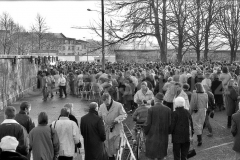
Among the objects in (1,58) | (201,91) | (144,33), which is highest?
(144,33)

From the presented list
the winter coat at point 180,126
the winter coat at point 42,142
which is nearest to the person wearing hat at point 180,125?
the winter coat at point 180,126

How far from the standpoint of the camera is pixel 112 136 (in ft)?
24.5

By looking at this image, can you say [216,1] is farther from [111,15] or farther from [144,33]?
[111,15]

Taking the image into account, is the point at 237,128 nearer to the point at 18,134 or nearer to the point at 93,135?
the point at 93,135

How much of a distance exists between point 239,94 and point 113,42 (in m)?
16.2

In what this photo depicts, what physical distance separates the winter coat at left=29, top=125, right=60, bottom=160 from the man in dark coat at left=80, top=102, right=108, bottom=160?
76cm

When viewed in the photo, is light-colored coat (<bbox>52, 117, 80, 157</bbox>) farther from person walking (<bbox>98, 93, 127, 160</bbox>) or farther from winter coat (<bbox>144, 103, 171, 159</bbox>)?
winter coat (<bbox>144, 103, 171, 159</bbox>)

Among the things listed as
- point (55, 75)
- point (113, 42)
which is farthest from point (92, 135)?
point (113, 42)

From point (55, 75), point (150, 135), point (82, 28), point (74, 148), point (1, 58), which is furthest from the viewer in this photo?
point (82, 28)

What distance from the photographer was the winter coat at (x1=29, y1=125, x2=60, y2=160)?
5.82 metres

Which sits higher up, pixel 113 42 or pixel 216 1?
pixel 216 1

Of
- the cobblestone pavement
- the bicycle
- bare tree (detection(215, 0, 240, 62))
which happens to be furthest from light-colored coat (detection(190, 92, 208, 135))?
bare tree (detection(215, 0, 240, 62))

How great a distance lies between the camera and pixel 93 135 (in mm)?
6469

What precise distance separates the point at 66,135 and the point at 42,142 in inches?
20.6
